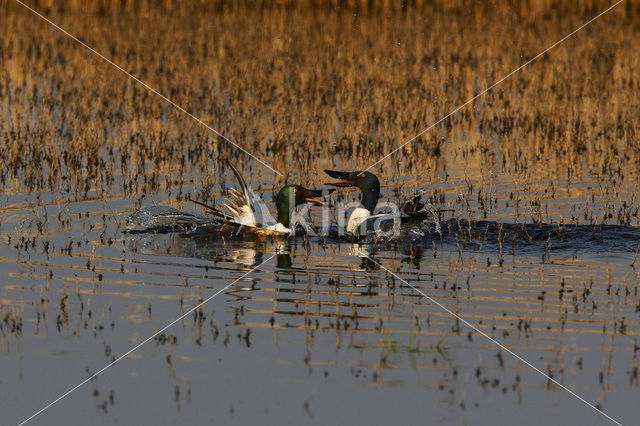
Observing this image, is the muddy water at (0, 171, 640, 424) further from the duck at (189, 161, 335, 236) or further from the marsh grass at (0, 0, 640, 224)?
the marsh grass at (0, 0, 640, 224)

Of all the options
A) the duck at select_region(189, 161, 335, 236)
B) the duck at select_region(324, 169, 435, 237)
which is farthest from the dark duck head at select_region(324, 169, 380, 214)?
the duck at select_region(189, 161, 335, 236)

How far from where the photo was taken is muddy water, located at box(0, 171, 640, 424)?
6.41 metres

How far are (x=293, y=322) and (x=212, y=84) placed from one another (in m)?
13.2

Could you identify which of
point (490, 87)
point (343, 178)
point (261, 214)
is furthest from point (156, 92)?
point (261, 214)

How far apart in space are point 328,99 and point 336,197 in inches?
232

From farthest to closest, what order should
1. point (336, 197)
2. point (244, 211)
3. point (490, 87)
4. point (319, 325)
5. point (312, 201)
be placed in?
point (490, 87) → point (336, 197) → point (312, 201) → point (244, 211) → point (319, 325)

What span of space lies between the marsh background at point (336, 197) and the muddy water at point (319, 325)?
0.09 feet

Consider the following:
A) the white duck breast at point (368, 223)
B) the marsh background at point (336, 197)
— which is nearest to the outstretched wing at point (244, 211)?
the marsh background at point (336, 197)

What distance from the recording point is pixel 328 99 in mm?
19719

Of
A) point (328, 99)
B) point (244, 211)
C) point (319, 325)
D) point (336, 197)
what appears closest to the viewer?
point (319, 325)

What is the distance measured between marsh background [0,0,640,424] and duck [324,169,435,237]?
0.41 meters

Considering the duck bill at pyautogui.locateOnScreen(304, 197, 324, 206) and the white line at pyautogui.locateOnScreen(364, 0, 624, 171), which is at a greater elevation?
the white line at pyautogui.locateOnScreen(364, 0, 624, 171)

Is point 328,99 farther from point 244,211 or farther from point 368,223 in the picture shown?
point 368,223

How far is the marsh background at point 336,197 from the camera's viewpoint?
6738mm
